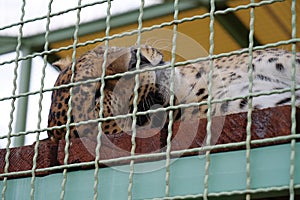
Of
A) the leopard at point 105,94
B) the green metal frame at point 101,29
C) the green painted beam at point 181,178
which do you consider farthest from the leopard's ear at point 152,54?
the green metal frame at point 101,29

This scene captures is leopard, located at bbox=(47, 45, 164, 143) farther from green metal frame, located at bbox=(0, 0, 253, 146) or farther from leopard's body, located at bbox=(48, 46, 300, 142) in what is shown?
green metal frame, located at bbox=(0, 0, 253, 146)

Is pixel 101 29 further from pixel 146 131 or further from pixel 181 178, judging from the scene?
pixel 181 178

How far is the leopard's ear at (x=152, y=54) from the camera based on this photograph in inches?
113

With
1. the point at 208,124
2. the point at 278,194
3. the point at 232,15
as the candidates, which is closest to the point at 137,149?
the point at 208,124

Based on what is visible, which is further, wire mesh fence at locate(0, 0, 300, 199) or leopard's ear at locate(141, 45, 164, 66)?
leopard's ear at locate(141, 45, 164, 66)

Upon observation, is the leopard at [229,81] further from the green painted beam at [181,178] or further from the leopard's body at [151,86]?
the green painted beam at [181,178]

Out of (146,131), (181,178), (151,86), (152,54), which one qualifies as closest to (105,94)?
(151,86)

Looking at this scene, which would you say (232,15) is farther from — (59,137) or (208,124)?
(208,124)

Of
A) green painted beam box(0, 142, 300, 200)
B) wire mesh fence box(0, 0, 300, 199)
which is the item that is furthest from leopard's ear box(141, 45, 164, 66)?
green painted beam box(0, 142, 300, 200)

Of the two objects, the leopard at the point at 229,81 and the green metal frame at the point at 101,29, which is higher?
the green metal frame at the point at 101,29

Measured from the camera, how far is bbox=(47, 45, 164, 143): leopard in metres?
2.62

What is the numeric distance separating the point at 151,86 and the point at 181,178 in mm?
817

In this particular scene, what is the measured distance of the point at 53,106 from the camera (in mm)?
2840

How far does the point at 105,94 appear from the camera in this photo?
2697 mm
